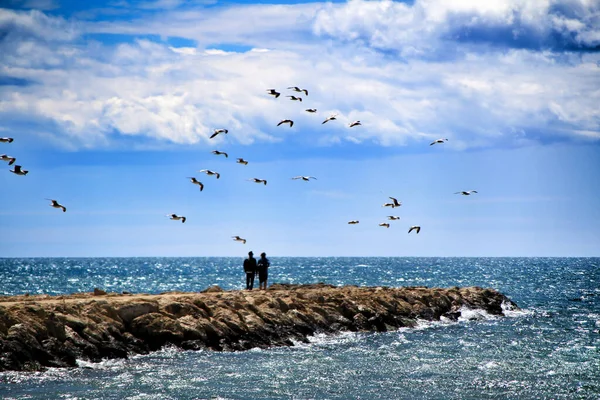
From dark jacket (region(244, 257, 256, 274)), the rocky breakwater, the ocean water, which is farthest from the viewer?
dark jacket (region(244, 257, 256, 274))

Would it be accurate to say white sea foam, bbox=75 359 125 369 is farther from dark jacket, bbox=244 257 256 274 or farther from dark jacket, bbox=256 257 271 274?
dark jacket, bbox=256 257 271 274

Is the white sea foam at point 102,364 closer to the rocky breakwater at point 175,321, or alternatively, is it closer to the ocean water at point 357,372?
the ocean water at point 357,372

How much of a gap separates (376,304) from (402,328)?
5.81 feet

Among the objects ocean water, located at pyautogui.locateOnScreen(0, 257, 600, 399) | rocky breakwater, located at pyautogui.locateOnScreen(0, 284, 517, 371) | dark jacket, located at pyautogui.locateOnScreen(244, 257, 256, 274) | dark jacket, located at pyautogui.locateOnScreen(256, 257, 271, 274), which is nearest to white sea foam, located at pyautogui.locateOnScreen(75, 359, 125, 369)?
ocean water, located at pyautogui.locateOnScreen(0, 257, 600, 399)

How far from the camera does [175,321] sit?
25.6 m

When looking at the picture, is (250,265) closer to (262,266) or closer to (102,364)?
(262,266)

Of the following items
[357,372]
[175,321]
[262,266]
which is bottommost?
[357,372]

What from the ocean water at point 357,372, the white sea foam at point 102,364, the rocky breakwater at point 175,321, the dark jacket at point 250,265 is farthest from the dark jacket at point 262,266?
the white sea foam at point 102,364

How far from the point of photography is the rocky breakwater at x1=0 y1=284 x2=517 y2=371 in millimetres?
22016

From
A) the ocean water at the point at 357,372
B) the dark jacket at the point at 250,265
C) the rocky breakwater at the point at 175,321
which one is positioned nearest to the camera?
the ocean water at the point at 357,372

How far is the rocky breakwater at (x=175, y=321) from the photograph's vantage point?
22.0 m

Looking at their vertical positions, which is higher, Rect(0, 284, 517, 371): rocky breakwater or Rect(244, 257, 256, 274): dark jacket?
Rect(244, 257, 256, 274): dark jacket

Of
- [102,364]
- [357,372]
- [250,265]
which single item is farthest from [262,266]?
[102,364]

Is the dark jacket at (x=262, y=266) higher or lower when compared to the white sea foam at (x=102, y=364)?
higher
